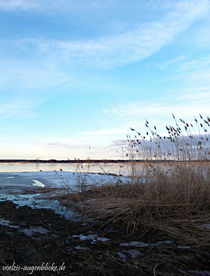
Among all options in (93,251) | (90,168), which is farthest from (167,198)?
(90,168)

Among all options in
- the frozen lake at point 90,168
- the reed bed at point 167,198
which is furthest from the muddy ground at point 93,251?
the frozen lake at point 90,168

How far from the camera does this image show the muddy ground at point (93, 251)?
2.09 metres

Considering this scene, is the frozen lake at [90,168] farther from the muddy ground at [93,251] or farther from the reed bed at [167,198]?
the muddy ground at [93,251]

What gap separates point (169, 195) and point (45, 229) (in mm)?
2243

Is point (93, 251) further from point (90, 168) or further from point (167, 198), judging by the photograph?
point (90, 168)

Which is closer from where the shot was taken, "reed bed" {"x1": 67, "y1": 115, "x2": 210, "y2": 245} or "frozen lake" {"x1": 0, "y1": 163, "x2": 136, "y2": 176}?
"reed bed" {"x1": 67, "y1": 115, "x2": 210, "y2": 245}

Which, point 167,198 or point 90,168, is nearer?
point 167,198

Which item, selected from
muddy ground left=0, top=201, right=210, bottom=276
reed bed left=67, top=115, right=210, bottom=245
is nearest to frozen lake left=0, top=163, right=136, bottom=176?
reed bed left=67, top=115, right=210, bottom=245

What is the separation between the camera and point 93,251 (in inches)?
96.7

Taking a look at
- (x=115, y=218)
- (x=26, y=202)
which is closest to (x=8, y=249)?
(x=115, y=218)

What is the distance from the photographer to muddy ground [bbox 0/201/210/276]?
6.86 feet

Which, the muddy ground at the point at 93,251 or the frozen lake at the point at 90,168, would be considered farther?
the frozen lake at the point at 90,168

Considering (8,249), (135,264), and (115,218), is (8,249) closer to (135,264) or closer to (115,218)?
(135,264)

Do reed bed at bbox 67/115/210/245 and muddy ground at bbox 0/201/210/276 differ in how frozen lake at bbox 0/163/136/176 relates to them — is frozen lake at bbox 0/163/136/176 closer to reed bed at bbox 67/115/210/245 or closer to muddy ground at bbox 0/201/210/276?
reed bed at bbox 67/115/210/245
